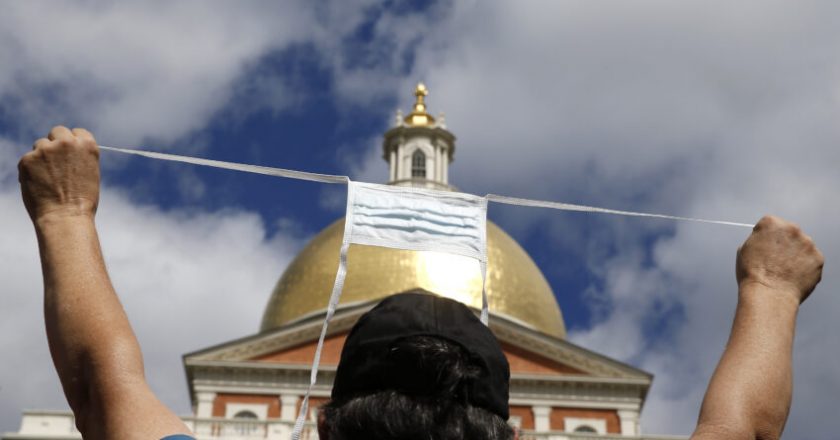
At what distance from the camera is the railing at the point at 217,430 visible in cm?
2788

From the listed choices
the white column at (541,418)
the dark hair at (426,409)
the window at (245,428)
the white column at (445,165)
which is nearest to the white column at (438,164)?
the white column at (445,165)

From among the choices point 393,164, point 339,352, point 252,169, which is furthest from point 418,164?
point 252,169

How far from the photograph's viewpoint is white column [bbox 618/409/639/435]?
33125 mm

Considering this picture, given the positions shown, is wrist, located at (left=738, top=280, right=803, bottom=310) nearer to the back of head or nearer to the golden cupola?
the back of head

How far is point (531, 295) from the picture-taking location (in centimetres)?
4016

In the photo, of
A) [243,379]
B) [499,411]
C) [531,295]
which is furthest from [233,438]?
[499,411]

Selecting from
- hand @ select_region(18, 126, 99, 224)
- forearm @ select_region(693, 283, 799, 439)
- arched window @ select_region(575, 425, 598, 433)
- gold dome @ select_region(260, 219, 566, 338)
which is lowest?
forearm @ select_region(693, 283, 799, 439)

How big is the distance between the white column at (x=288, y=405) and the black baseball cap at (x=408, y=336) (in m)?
31.3

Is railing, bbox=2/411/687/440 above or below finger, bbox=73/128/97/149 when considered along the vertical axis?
above

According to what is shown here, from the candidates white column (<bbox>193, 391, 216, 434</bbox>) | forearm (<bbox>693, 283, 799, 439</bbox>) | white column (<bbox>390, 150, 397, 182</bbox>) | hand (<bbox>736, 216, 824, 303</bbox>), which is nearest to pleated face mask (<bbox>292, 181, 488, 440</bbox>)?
hand (<bbox>736, 216, 824, 303</bbox>)

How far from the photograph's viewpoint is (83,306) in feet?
7.39

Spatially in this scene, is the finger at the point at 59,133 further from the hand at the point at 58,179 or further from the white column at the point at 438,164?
the white column at the point at 438,164

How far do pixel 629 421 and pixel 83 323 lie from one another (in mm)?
32666

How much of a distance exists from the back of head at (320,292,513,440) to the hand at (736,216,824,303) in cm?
99
